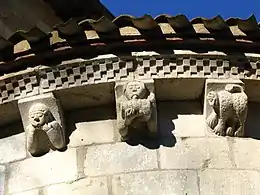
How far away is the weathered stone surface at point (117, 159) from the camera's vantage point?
5980mm

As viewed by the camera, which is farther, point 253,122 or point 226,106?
point 253,122

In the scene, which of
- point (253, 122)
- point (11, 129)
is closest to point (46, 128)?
point (11, 129)

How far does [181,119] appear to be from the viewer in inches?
243

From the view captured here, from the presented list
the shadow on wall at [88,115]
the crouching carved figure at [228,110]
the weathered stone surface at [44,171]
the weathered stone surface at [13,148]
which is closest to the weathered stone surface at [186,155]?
the crouching carved figure at [228,110]

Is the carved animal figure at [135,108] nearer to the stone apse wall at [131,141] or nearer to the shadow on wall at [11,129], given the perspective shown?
the stone apse wall at [131,141]

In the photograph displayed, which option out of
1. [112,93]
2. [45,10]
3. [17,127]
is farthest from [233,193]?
[45,10]

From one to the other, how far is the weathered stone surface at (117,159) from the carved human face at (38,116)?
11.7 inches

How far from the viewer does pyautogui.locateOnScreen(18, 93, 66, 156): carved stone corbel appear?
239 inches

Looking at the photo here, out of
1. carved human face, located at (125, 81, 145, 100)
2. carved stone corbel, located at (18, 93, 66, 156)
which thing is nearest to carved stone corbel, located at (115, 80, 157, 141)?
carved human face, located at (125, 81, 145, 100)

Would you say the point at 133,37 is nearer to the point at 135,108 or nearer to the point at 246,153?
the point at 135,108

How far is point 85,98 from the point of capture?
6199 mm

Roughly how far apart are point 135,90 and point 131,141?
0.95ft

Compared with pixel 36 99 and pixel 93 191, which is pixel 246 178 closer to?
pixel 93 191

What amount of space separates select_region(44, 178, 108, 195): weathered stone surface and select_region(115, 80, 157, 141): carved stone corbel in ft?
0.98
